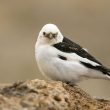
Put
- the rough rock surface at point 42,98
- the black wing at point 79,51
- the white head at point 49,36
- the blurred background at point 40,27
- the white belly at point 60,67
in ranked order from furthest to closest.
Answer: the blurred background at point 40,27 → the white head at point 49,36 → the black wing at point 79,51 → the white belly at point 60,67 → the rough rock surface at point 42,98

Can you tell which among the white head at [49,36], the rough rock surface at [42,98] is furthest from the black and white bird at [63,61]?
the rough rock surface at [42,98]

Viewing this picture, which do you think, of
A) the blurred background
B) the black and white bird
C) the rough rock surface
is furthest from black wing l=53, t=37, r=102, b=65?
the blurred background

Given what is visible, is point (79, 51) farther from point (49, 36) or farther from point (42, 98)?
point (42, 98)

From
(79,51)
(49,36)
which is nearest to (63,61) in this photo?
(79,51)

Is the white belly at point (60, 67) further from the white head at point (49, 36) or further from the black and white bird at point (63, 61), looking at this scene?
the white head at point (49, 36)

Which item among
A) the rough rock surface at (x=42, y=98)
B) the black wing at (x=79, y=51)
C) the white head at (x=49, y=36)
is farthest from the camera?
the white head at (x=49, y=36)

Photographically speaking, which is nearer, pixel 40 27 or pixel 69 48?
pixel 69 48
